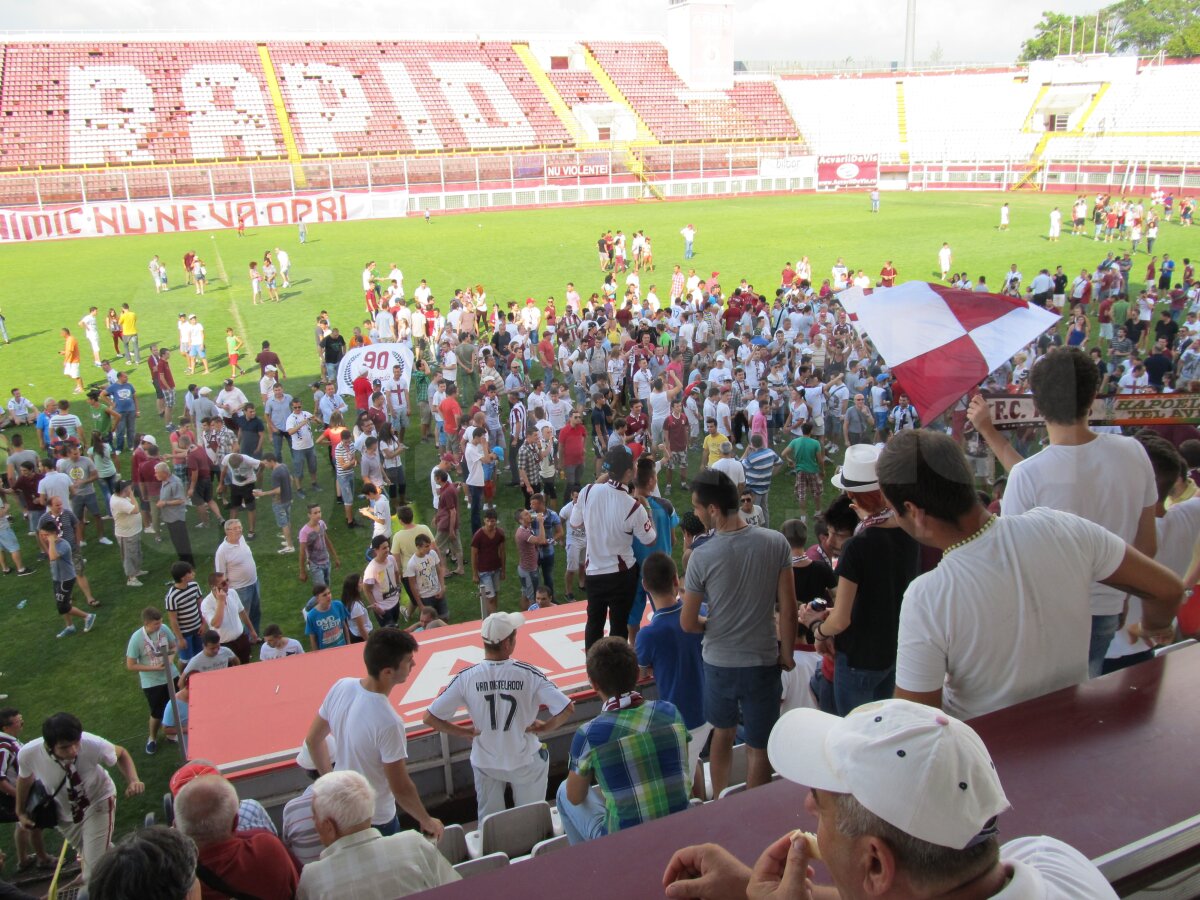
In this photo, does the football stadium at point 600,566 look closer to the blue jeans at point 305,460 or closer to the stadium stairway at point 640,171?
the blue jeans at point 305,460

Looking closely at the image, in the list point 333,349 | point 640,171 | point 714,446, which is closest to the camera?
point 714,446

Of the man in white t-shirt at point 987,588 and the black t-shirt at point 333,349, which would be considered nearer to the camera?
the man in white t-shirt at point 987,588

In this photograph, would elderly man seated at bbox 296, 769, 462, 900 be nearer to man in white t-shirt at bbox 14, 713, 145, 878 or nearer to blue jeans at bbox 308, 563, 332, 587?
man in white t-shirt at bbox 14, 713, 145, 878

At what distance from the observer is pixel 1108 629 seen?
3137 millimetres

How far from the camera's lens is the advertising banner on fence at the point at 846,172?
166 feet

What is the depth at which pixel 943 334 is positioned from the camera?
15.6ft

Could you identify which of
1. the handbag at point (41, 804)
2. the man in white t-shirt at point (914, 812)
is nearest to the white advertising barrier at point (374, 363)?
the handbag at point (41, 804)

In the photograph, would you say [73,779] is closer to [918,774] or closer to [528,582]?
[528,582]

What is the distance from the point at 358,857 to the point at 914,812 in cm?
241

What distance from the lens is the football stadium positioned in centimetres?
192

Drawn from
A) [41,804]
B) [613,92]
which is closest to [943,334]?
[41,804]

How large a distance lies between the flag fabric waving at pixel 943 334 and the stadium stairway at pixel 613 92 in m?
52.5

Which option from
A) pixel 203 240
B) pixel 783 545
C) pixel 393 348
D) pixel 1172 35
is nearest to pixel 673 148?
pixel 203 240

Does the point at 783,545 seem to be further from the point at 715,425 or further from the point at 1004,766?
the point at 715,425
